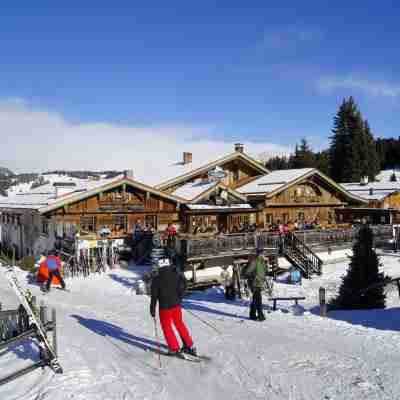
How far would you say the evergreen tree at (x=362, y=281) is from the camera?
15211 mm

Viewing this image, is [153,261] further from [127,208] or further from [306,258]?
[306,258]

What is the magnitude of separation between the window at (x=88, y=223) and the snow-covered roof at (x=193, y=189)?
5.51 metres

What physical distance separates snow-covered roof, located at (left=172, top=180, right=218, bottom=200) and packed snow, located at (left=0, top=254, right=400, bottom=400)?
45.0 ft

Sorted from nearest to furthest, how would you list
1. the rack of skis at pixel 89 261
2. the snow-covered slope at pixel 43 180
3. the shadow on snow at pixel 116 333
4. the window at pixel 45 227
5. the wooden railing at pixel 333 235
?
the shadow on snow at pixel 116 333
the rack of skis at pixel 89 261
the window at pixel 45 227
the wooden railing at pixel 333 235
the snow-covered slope at pixel 43 180

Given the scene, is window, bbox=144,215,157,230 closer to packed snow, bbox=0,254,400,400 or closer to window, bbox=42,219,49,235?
window, bbox=42,219,49,235

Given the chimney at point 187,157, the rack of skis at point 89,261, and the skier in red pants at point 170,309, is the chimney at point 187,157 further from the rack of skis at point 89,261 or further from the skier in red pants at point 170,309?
the skier in red pants at point 170,309

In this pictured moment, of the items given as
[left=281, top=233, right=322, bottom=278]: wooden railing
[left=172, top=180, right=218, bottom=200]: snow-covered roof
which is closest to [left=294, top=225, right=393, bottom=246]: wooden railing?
[left=281, top=233, right=322, bottom=278]: wooden railing

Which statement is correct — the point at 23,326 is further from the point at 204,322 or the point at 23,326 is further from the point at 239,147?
the point at 239,147

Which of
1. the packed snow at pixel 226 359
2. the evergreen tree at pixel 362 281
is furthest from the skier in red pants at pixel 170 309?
the evergreen tree at pixel 362 281

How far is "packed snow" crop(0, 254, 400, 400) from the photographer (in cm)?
682

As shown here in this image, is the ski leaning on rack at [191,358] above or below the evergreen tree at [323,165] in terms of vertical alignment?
below

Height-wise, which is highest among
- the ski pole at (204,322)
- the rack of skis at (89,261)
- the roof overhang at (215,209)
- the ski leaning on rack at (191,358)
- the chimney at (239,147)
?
the chimney at (239,147)

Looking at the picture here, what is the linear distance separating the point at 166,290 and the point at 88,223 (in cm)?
1695

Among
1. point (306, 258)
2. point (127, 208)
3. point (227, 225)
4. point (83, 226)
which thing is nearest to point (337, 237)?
point (306, 258)
